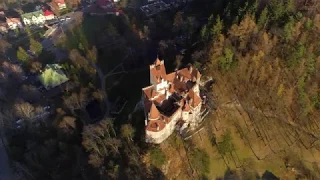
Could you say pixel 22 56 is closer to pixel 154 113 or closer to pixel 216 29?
pixel 154 113

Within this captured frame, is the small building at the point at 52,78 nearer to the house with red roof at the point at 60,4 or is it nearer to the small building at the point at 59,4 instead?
the small building at the point at 59,4

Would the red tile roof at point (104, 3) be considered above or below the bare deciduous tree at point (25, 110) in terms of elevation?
above

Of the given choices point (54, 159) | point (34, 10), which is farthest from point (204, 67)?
point (34, 10)

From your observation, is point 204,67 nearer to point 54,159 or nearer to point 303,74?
point 303,74

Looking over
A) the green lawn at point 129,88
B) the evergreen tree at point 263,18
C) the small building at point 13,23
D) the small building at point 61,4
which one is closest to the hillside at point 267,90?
the evergreen tree at point 263,18

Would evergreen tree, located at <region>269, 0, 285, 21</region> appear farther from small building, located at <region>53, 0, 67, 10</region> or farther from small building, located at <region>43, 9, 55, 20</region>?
small building, located at <region>53, 0, 67, 10</region>
